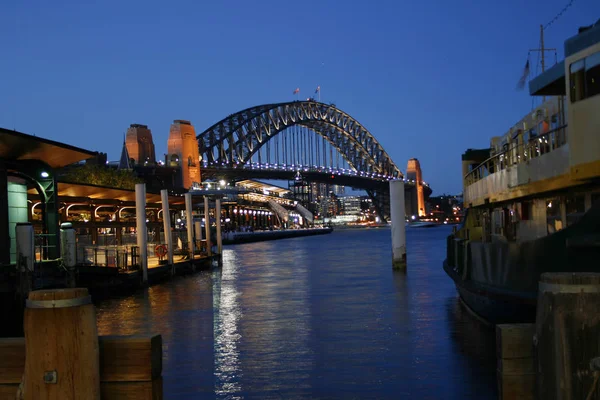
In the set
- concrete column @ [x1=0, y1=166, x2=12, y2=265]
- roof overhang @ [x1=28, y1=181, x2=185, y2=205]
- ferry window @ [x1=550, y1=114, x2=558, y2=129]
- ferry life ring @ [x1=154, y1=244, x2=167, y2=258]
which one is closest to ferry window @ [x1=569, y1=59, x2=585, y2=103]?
ferry window @ [x1=550, y1=114, x2=558, y2=129]

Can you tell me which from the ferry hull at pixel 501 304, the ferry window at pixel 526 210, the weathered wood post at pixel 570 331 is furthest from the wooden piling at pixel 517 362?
the ferry window at pixel 526 210

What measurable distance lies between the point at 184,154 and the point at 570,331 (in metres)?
95.3

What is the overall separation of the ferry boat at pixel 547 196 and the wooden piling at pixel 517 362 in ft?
11.2

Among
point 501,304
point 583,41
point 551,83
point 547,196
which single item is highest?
point 583,41

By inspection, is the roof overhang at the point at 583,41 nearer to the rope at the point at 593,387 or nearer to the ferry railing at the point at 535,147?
the ferry railing at the point at 535,147

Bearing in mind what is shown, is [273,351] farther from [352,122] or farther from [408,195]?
[352,122]

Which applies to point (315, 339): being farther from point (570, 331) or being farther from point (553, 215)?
point (570, 331)

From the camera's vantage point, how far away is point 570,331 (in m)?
3.99

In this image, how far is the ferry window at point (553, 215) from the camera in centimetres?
978

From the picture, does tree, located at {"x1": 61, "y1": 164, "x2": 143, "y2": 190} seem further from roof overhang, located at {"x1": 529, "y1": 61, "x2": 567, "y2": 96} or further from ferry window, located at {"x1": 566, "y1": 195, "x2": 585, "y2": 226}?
ferry window, located at {"x1": 566, "y1": 195, "x2": 585, "y2": 226}

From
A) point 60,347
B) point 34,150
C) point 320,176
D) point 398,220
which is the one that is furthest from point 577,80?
point 320,176

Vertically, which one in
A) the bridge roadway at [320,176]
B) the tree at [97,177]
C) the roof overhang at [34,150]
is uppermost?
the bridge roadway at [320,176]

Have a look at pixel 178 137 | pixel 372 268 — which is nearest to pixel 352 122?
pixel 178 137

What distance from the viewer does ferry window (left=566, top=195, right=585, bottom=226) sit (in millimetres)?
9031
